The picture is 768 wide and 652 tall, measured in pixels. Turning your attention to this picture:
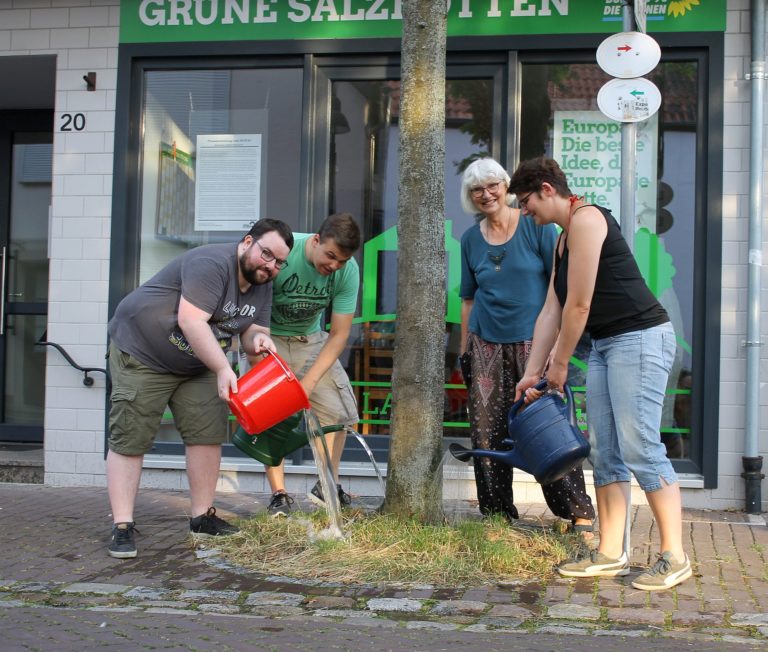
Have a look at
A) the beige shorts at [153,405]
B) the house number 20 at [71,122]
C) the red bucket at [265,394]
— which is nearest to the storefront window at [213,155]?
the house number 20 at [71,122]

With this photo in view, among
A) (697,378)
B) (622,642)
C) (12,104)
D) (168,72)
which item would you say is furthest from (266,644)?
(12,104)

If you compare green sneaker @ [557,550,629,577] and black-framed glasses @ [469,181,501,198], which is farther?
black-framed glasses @ [469,181,501,198]

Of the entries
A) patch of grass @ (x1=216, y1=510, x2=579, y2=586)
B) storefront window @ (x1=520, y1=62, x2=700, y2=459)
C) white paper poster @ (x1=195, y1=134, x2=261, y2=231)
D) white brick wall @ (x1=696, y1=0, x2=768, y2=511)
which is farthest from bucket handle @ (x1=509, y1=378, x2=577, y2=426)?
white paper poster @ (x1=195, y1=134, x2=261, y2=231)

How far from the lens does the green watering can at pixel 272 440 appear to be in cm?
518

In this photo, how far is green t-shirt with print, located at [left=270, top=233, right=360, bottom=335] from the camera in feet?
17.1

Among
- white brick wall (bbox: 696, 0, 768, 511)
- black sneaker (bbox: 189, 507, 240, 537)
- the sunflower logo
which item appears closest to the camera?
black sneaker (bbox: 189, 507, 240, 537)

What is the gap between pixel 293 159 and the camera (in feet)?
22.9

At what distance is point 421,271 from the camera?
4.88 metres

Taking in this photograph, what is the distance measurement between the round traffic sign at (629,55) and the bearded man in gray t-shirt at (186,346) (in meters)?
1.72

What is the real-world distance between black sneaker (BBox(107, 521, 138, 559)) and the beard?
1296mm

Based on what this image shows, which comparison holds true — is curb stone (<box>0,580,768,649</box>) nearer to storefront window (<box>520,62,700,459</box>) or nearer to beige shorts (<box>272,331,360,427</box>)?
beige shorts (<box>272,331,360,427</box>)

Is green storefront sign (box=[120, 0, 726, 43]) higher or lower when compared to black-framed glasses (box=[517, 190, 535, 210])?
higher

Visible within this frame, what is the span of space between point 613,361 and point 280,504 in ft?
7.13

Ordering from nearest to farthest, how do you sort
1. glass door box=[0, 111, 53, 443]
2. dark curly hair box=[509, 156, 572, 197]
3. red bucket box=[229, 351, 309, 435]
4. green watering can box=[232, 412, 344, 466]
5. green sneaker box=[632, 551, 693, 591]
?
green sneaker box=[632, 551, 693, 591], dark curly hair box=[509, 156, 572, 197], red bucket box=[229, 351, 309, 435], green watering can box=[232, 412, 344, 466], glass door box=[0, 111, 53, 443]
